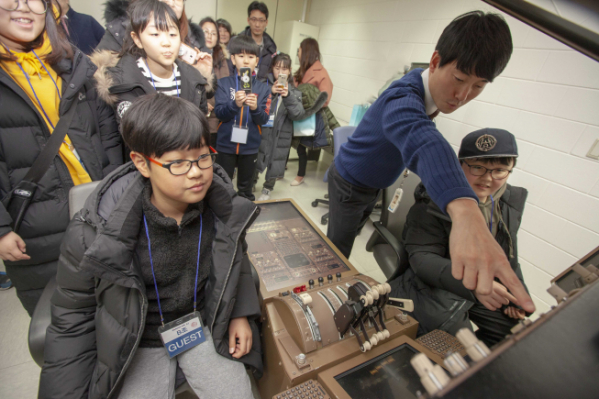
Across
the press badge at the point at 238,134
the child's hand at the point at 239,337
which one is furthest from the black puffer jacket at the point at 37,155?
the press badge at the point at 238,134

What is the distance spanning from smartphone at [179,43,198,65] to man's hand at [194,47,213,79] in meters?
0.04

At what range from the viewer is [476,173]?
130 centimetres

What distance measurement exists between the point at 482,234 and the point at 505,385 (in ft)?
0.96

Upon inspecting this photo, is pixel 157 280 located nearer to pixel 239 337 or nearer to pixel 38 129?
pixel 239 337

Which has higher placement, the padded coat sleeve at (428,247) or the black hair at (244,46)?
the black hair at (244,46)

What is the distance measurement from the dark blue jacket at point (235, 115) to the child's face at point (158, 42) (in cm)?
69

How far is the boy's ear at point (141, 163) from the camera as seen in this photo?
0.89 m

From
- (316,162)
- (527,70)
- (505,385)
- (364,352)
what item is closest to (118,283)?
(364,352)

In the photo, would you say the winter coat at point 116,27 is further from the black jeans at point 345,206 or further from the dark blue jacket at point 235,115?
the black jeans at point 345,206

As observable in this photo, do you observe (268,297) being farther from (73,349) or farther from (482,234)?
(482,234)

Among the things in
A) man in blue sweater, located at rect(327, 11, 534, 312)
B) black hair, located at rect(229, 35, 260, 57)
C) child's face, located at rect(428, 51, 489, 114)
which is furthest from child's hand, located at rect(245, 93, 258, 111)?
child's face, located at rect(428, 51, 489, 114)

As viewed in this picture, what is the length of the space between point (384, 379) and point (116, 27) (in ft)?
7.88

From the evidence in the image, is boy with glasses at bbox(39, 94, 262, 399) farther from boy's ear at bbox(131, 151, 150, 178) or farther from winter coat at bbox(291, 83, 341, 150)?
winter coat at bbox(291, 83, 341, 150)

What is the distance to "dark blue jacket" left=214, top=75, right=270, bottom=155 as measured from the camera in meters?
2.23
